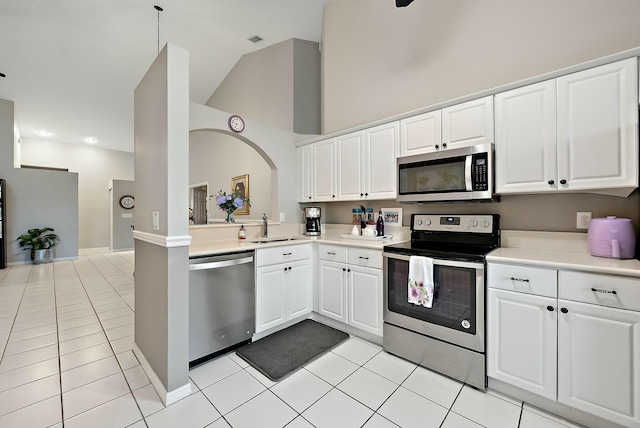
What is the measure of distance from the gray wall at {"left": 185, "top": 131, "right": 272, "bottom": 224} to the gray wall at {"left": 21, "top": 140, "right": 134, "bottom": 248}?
11.6 feet

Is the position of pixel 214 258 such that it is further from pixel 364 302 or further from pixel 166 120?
pixel 364 302

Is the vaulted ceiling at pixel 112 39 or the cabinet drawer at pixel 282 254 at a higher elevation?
the vaulted ceiling at pixel 112 39

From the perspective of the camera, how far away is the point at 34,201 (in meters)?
6.14

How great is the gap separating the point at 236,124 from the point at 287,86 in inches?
69.0

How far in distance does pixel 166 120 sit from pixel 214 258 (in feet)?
3.34

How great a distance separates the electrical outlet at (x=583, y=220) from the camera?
6.17ft

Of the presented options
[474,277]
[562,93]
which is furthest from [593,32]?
[474,277]

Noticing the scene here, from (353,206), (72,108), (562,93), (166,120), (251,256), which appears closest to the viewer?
(166,120)

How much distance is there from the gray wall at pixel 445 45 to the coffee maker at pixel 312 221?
1129mm

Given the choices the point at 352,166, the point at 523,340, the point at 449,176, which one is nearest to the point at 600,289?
the point at 523,340

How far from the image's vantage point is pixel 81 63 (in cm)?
453

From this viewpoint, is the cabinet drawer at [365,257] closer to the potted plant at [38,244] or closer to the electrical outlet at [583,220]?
the electrical outlet at [583,220]

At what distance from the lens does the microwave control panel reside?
2029 millimetres

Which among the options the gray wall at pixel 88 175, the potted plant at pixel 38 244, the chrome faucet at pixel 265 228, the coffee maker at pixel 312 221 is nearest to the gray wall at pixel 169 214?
the chrome faucet at pixel 265 228
